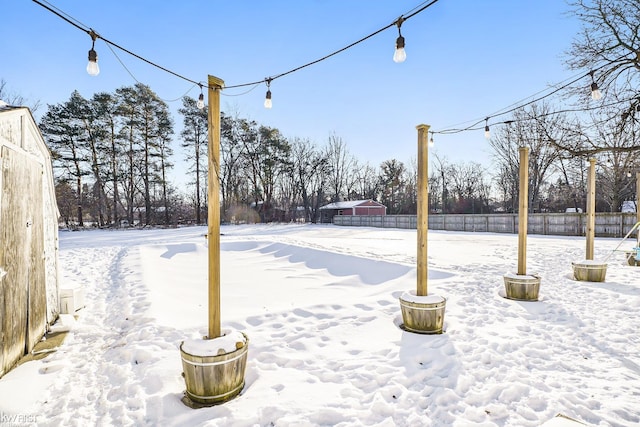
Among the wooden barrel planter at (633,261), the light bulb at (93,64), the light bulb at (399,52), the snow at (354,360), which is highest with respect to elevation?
the light bulb at (399,52)

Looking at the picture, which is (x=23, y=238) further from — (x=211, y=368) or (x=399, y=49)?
(x=399, y=49)

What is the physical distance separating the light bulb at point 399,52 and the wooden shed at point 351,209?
27910mm

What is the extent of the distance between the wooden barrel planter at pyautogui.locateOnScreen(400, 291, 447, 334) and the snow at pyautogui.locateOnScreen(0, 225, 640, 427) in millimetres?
105

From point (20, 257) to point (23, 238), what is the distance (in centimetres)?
19

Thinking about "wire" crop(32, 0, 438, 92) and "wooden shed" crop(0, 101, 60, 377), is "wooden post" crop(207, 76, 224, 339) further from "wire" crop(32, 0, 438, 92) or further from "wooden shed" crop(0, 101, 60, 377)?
"wooden shed" crop(0, 101, 60, 377)

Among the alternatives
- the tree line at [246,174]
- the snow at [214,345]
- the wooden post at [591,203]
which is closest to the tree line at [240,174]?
the tree line at [246,174]

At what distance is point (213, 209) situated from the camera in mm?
2322

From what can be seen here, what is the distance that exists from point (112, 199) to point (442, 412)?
2818 centimetres

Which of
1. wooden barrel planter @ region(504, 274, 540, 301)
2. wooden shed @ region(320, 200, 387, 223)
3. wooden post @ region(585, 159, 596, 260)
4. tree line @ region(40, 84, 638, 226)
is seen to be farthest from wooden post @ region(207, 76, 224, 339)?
wooden shed @ region(320, 200, 387, 223)

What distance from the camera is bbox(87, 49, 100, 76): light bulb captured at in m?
2.72

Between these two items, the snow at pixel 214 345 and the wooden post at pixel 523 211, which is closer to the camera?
the snow at pixel 214 345

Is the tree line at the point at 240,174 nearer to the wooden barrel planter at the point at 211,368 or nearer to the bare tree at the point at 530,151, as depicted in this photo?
the bare tree at the point at 530,151

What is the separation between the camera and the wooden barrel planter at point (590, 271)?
5391mm

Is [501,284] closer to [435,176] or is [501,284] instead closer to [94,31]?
[94,31]
